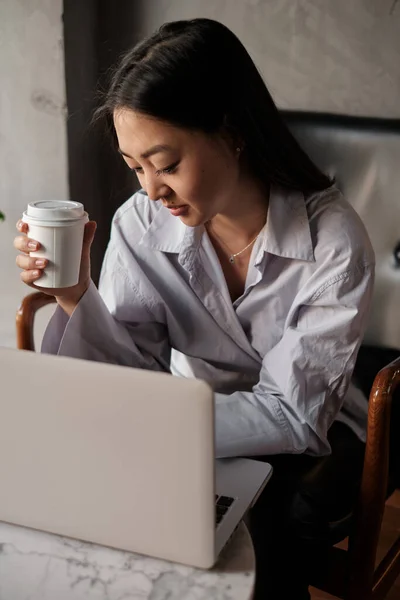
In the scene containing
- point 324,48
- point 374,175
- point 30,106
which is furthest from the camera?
point 30,106

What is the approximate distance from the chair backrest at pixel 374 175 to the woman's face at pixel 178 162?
395mm

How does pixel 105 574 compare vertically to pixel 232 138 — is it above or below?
below

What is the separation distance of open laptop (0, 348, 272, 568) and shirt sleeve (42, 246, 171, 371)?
1.37 ft

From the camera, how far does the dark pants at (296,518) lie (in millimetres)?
1026

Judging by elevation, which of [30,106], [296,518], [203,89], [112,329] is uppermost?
[203,89]

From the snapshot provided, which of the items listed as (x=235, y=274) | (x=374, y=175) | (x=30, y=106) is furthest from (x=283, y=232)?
(x=30, y=106)

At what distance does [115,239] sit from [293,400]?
444mm

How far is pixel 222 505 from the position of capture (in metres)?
0.77

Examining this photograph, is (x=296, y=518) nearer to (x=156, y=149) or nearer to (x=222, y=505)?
(x=222, y=505)

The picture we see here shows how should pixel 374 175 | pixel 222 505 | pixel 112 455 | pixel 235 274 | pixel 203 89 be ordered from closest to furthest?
pixel 112 455 → pixel 222 505 → pixel 203 89 → pixel 235 274 → pixel 374 175

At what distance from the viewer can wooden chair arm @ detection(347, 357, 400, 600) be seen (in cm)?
94

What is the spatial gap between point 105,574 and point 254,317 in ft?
2.00

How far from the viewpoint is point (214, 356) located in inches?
49.8

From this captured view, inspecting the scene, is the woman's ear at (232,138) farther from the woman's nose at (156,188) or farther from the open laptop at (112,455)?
the open laptop at (112,455)
